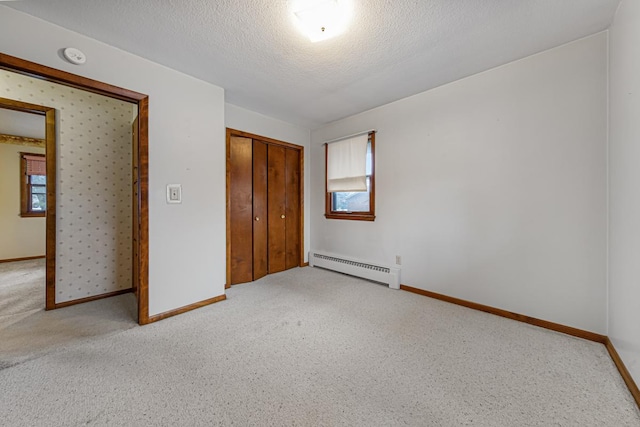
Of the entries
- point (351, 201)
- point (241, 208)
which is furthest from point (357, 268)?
point (241, 208)

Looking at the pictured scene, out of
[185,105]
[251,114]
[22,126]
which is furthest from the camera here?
[22,126]

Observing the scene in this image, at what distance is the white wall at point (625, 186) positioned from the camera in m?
1.41

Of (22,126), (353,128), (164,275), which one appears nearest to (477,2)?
(353,128)

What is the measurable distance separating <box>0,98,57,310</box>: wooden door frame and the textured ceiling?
4.61 feet

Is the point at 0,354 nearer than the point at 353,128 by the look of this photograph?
Yes

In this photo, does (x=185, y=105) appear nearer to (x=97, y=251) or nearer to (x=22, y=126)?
(x=97, y=251)

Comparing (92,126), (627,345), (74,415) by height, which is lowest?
(74,415)

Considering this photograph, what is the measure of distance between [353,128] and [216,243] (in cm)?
255

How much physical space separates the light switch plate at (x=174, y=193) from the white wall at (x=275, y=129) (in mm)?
1266

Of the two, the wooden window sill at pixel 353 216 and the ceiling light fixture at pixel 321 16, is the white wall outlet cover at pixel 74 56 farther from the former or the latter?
the wooden window sill at pixel 353 216

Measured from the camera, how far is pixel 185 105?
8.29 ft

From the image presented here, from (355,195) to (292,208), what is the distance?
1.12m

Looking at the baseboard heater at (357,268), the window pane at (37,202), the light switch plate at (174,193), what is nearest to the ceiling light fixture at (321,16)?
the light switch plate at (174,193)

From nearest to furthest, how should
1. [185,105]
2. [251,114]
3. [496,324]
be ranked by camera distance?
[496,324] < [185,105] < [251,114]
